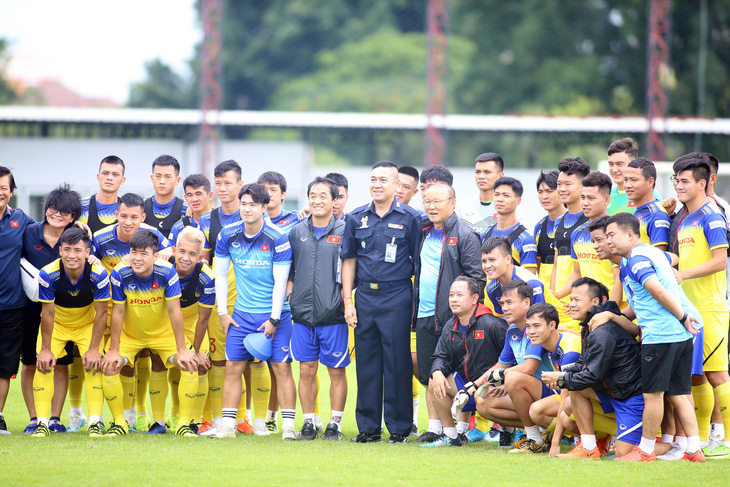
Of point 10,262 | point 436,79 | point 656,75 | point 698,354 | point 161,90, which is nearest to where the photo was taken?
point 698,354

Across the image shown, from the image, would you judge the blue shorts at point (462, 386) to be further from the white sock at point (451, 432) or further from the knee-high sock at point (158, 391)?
the knee-high sock at point (158, 391)

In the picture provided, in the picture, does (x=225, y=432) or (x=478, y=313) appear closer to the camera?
(x=478, y=313)

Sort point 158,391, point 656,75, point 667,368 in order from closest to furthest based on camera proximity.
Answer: point 667,368 < point 158,391 < point 656,75

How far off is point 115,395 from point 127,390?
17.0 inches

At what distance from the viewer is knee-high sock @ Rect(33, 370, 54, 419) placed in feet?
25.1

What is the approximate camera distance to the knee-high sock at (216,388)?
8.09m

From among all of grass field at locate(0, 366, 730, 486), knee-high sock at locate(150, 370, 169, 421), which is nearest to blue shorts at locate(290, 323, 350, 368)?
grass field at locate(0, 366, 730, 486)

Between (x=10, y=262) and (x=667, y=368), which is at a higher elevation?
(x=10, y=262)

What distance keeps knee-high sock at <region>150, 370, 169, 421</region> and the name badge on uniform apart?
2.50 m

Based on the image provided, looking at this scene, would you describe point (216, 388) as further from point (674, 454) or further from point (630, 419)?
point (674, 454)

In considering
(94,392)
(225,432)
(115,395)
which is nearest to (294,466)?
(225,432)

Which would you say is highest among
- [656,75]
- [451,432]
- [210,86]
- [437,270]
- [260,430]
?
[656,75]

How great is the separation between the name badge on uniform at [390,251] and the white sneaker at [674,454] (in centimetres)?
280

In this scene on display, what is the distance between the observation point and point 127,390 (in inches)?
316
